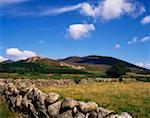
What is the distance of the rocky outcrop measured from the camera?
13.2 meters

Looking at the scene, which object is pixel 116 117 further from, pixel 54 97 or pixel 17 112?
pixel 17 112

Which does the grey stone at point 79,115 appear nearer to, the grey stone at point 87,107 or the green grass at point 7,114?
the grey stone at point 87,107

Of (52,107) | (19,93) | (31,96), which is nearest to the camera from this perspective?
(52,107)

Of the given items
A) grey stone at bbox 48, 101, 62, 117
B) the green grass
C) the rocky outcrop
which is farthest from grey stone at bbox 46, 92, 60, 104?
the green grass

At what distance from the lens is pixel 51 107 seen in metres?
15.5

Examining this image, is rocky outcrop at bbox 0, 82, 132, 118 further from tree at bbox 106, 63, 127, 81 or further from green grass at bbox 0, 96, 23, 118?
tree at bbox 106, 63, 127, 81

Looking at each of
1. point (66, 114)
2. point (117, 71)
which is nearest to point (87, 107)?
point (66, 114)

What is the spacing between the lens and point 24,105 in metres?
19.1

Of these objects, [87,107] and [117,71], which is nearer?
[87,107]

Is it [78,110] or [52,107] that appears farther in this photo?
[52,107]

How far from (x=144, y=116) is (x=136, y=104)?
3.62m

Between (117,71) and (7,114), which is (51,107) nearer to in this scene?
(7,114)

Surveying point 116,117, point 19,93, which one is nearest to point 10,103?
point 19,93

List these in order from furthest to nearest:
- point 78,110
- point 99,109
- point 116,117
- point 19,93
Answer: point 19,93
point 78,110
point 99,109
point 116,117
